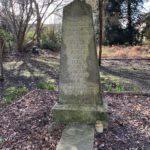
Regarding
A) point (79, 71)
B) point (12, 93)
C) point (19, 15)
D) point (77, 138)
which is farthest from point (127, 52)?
point (77, 138)

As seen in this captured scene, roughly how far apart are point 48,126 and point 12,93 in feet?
10.5

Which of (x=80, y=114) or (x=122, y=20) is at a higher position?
(x=122, y=20)

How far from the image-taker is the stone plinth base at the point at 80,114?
16.3 feet

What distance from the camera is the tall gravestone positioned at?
4.99m

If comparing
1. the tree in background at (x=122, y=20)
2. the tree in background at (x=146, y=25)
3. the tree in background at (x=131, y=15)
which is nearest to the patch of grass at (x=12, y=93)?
the tree in background at (x=122, y=20)

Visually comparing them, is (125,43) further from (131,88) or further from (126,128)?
(126,128)

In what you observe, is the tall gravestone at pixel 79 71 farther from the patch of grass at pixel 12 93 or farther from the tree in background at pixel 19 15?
the tree in background at pixel 19 15

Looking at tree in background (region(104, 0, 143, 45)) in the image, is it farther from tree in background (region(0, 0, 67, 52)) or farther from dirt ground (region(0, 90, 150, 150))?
dirt ground (region(0, 90, 150, 150))

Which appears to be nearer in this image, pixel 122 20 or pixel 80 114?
pixel 80 114

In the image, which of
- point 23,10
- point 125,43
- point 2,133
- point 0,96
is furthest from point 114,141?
point 125,43

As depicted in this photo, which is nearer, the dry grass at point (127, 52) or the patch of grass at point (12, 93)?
the patch of grass at point (12, 93)

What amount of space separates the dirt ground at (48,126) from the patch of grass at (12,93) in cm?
53

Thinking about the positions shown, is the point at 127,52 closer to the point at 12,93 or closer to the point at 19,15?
the point at 19,15

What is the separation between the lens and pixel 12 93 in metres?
7.92
